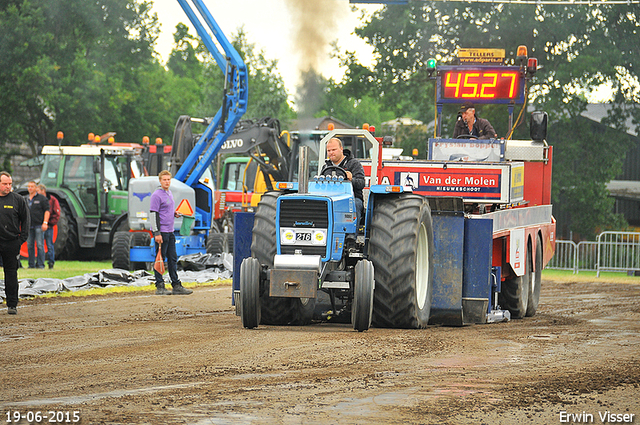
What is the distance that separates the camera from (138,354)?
8617 mm

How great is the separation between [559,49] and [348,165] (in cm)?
2537

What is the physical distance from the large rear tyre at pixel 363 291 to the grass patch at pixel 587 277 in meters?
14.2

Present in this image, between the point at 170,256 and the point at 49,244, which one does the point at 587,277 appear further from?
the point at 49,244

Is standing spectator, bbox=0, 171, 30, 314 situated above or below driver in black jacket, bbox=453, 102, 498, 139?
below

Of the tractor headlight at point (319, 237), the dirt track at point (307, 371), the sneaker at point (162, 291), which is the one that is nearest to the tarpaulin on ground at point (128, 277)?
the sneaker at point (162, 291)

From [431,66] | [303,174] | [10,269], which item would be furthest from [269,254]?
[431,66]

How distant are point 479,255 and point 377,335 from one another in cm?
199

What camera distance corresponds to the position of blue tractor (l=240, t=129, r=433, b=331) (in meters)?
9.80

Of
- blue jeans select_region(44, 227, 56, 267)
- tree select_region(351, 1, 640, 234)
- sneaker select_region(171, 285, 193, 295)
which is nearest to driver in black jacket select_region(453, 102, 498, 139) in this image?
sneaker select_region(171, 285, 193, 295)

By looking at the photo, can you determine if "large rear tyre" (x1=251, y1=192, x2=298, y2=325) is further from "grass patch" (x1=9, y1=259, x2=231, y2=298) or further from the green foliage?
the green foliage

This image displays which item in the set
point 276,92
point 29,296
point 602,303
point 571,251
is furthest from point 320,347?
point 276,92

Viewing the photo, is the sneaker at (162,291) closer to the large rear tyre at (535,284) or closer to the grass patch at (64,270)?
the grass patch at (64,270)

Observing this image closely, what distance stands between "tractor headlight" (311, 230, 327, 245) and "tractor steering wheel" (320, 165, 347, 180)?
862 mm

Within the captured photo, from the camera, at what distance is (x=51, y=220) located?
21.3 m
